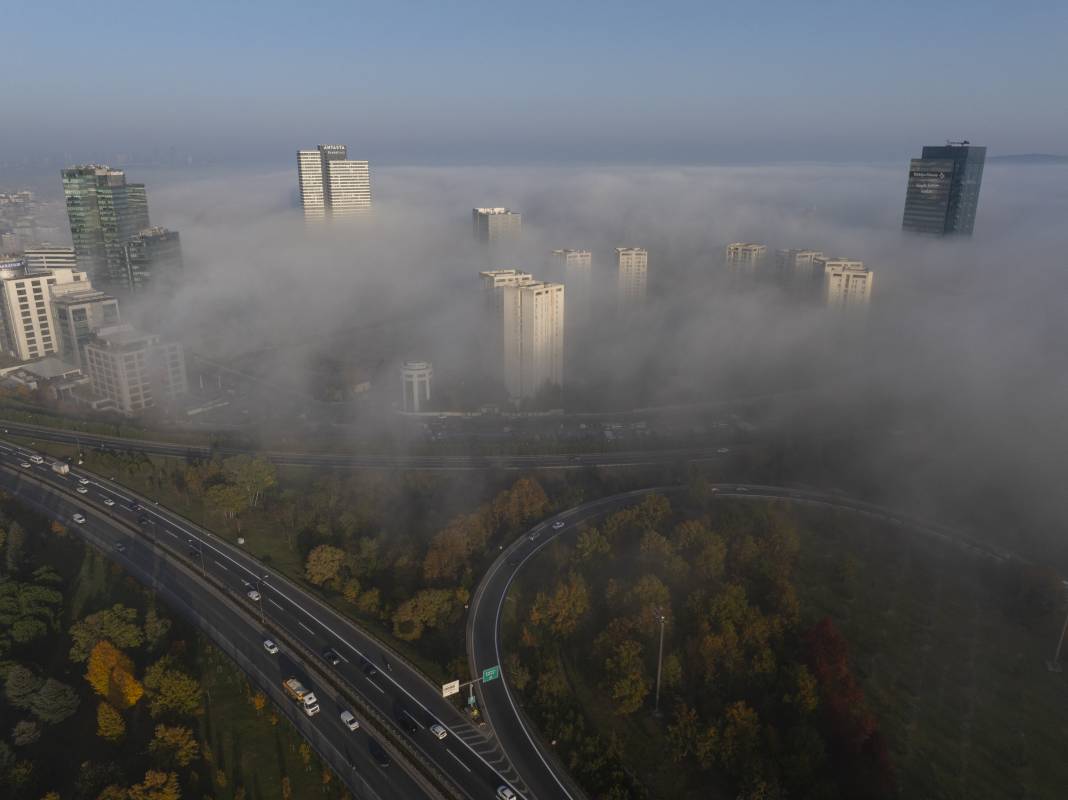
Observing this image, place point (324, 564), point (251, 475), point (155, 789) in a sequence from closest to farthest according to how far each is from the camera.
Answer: point (155, 789) < point (324, 564) < point (251, 475)

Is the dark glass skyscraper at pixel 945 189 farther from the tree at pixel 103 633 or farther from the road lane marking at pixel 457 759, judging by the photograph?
the tree at pixel 103 633

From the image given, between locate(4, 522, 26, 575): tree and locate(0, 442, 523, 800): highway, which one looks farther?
locate(4, 522, 26, 575): tree

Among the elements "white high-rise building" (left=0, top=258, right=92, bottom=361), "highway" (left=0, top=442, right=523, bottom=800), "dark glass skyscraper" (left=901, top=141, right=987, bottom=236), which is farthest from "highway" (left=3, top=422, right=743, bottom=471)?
"dark glass skyscraper" (left=901, top=141, right=987, bottom=236)

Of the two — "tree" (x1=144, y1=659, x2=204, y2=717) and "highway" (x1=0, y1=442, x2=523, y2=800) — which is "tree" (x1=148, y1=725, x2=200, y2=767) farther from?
"highway" (x1=0, y1=442, x2=523, y2=800)

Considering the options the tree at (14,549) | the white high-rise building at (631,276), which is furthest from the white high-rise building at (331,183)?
the tree at (14,549)

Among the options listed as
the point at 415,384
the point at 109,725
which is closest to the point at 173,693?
the point at 109,725

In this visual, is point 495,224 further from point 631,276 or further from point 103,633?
point 103,633
